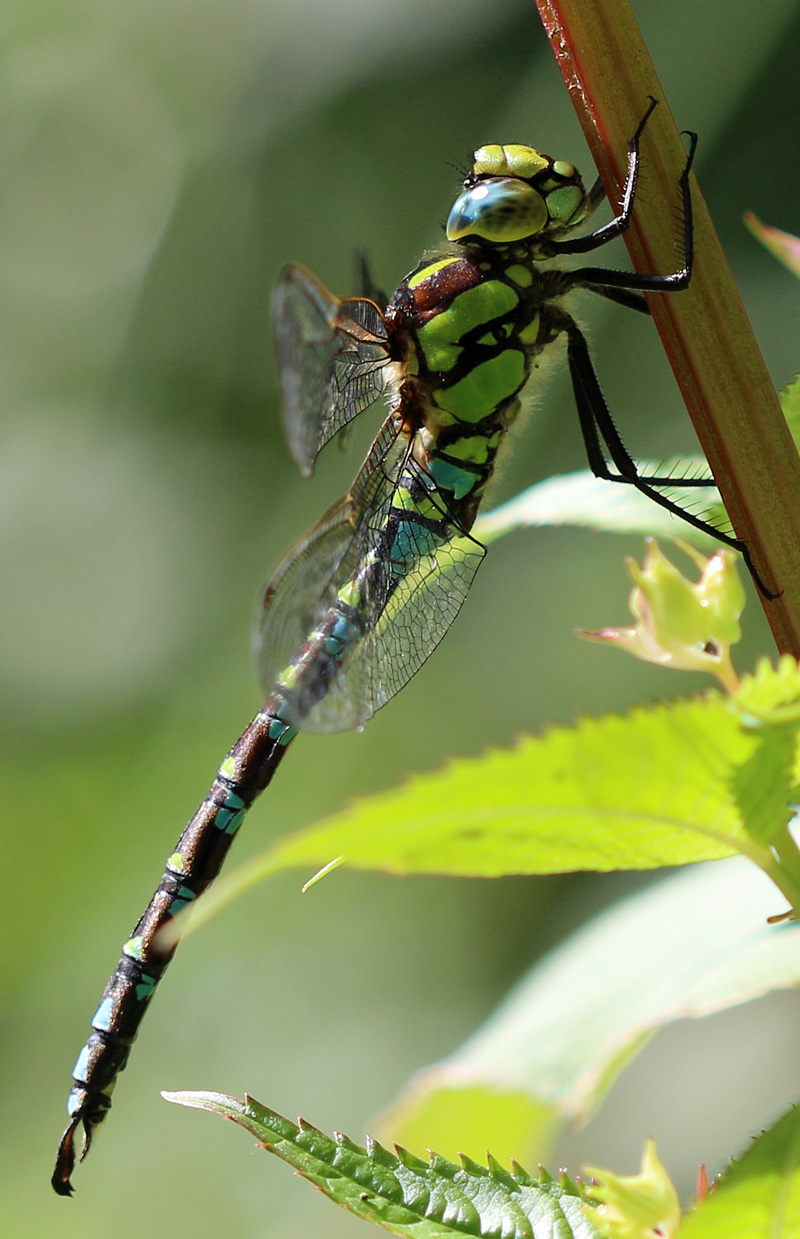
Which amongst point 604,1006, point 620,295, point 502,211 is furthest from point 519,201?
point 604,1006

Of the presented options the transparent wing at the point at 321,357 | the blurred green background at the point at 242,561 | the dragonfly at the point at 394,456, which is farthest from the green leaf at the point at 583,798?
the blurred green background at the point at 242,561

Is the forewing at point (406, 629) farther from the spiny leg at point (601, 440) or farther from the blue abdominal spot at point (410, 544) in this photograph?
the spiny leg at point (601, 440)

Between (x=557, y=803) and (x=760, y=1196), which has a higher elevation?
(x=557, y=803)

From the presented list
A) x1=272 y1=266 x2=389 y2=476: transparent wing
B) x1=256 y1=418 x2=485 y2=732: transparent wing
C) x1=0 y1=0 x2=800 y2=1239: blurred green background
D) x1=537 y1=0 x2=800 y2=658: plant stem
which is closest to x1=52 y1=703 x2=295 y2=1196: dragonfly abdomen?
x1=256 y1=418 x2=485 y2=732: transparent wing

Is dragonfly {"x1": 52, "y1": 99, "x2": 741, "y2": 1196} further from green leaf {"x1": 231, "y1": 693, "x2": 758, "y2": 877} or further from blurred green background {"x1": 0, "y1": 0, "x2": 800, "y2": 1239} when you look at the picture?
blurred green background {"x1": 0, "y1": 0, "x2": 800, "y2": 1239}

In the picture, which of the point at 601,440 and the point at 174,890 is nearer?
the point at 601,440

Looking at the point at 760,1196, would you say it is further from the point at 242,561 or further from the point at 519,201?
the point at 242,561
